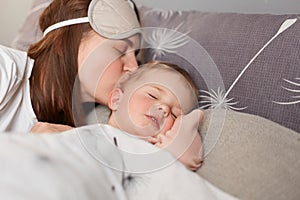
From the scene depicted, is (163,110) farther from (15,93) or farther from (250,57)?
(15,93)

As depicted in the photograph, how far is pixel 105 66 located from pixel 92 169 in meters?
0.34

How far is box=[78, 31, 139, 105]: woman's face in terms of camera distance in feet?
3.22

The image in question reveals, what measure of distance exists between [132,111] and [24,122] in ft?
1.02

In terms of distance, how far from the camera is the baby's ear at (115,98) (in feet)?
3.03

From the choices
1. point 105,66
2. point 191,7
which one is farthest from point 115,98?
point 191,7

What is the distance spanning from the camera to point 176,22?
1147mm

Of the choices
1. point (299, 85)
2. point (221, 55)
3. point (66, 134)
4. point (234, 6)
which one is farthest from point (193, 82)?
point (234, 6)

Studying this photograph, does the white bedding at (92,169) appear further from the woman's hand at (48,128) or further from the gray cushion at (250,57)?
the gray cushion at (250,57)

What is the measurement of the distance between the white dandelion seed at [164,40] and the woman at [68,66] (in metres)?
0.05

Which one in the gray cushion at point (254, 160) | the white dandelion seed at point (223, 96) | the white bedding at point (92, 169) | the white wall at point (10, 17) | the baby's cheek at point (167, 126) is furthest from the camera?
the white wall at point (10, 17)

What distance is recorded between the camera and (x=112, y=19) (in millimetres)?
1022

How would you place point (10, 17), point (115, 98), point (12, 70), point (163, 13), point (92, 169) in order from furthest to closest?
point (10, 17), point (163, 13), point (12, 70), point (115, 98), point (92, 169)

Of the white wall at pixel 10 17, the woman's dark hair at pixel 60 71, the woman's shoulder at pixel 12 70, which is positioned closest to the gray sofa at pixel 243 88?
the woman's dark hair at pixel 60 71

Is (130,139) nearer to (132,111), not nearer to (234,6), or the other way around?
(132,111)
